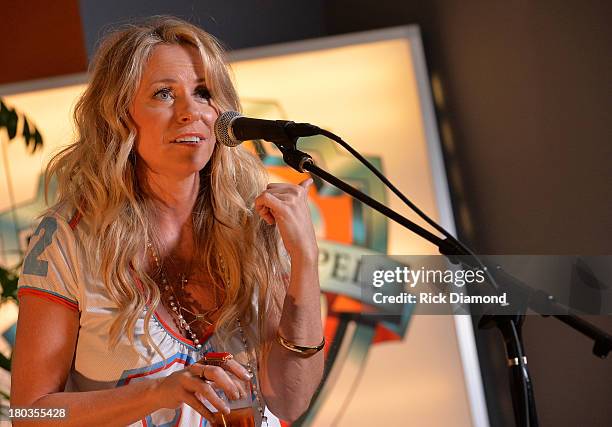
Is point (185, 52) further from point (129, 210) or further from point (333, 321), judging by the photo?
point (333, 321)

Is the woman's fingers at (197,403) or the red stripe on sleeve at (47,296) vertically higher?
the red stripe on sleeve at (47,296)

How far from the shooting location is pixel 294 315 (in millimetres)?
1811

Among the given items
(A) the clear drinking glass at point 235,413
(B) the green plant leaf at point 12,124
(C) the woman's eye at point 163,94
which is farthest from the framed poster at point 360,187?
(A) the clear drinking glass at point 235,413

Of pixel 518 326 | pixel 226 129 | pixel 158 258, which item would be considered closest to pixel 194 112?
pixel 226 129

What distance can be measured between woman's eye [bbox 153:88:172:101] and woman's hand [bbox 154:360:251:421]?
0.67 meters

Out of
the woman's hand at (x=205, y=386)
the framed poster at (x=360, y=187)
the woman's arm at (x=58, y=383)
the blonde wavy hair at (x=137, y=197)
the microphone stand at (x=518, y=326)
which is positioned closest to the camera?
the microphone stand at (x=518, y=326)

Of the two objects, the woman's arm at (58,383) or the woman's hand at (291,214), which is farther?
the woman's hand at (291,214)

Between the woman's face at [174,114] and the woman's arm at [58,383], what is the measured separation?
0.38 m

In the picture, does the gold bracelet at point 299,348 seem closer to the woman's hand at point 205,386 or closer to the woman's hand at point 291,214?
the woman's hand at point 291,214

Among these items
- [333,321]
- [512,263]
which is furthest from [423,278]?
[333,321]

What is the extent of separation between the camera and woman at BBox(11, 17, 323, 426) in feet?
5.59

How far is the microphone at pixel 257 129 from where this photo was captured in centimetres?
147

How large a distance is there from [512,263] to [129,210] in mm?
1350

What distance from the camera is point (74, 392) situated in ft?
5.37
